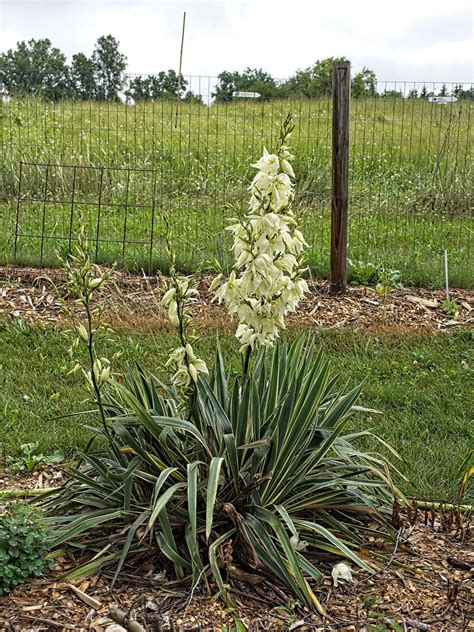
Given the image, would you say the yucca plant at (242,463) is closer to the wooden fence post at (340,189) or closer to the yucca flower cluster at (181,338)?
the yucca flower cluster at (181,338)

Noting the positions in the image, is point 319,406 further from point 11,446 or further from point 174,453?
point 11,446

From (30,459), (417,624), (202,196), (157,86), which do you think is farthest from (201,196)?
(417,624)

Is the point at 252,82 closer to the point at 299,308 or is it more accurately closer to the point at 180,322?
the point at 299,308

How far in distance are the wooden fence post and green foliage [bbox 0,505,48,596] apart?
15.8 ft

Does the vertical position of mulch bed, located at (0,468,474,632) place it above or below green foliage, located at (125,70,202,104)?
below

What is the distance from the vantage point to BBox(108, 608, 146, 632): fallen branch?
2857 mm

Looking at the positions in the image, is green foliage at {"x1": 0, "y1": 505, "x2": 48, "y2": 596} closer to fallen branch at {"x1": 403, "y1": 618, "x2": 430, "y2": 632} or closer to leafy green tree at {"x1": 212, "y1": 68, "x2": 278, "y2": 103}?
fallen branch at {"x1": 403, "y1": 618, "x2": 430, "y2": 632}

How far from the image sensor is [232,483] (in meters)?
3.39

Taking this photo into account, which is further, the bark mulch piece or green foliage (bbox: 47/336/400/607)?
green foliage (bbox: 47/336/400/607)

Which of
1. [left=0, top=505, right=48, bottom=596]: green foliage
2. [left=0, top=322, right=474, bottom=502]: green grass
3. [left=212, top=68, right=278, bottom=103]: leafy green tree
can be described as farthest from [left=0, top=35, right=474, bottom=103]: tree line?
[left=0, top=505, right=48, bottom=596]: green foliage

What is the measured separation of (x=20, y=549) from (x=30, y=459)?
1396mm

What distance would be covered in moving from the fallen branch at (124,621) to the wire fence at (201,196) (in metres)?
4.91

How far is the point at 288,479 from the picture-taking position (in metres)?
3.49

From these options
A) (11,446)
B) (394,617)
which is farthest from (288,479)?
(11,446)
